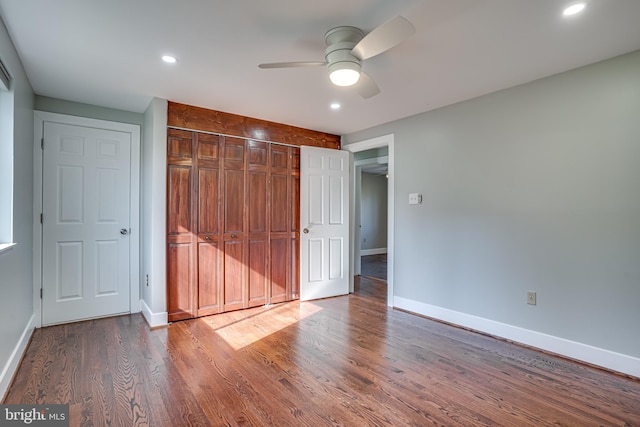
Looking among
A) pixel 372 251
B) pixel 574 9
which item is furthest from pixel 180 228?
pixel 372 251

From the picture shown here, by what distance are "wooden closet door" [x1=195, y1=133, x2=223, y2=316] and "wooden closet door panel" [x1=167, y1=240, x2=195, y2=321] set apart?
4.2 inches

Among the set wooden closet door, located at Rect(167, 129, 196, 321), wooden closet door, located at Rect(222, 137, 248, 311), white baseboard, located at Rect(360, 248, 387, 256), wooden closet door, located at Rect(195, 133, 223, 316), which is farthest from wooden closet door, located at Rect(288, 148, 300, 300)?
white baseboard, located at Rect(360, 248, 387, 256)

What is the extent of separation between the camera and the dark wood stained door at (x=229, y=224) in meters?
3.42

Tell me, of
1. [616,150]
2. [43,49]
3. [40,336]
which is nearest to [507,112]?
[616,150]

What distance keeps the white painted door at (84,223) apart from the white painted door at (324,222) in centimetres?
213

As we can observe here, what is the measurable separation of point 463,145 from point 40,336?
180 inches

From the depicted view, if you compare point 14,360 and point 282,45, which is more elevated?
point 282,45

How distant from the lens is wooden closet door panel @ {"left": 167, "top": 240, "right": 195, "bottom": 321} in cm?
338

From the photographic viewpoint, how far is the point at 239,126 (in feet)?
12.5

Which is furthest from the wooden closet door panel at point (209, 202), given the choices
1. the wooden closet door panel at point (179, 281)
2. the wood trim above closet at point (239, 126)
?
the wood trim above closet at point (239, 126)

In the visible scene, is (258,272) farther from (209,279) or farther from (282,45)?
(282,45)

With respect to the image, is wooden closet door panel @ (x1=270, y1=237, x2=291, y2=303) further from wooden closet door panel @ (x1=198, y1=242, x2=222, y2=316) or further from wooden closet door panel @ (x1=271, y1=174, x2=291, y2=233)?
wooden closet door panel @ (x1=198, y1=242, x2=222, y2=316)

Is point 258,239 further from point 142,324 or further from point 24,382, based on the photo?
point 24,382

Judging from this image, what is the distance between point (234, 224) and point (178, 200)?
69 centimetres
